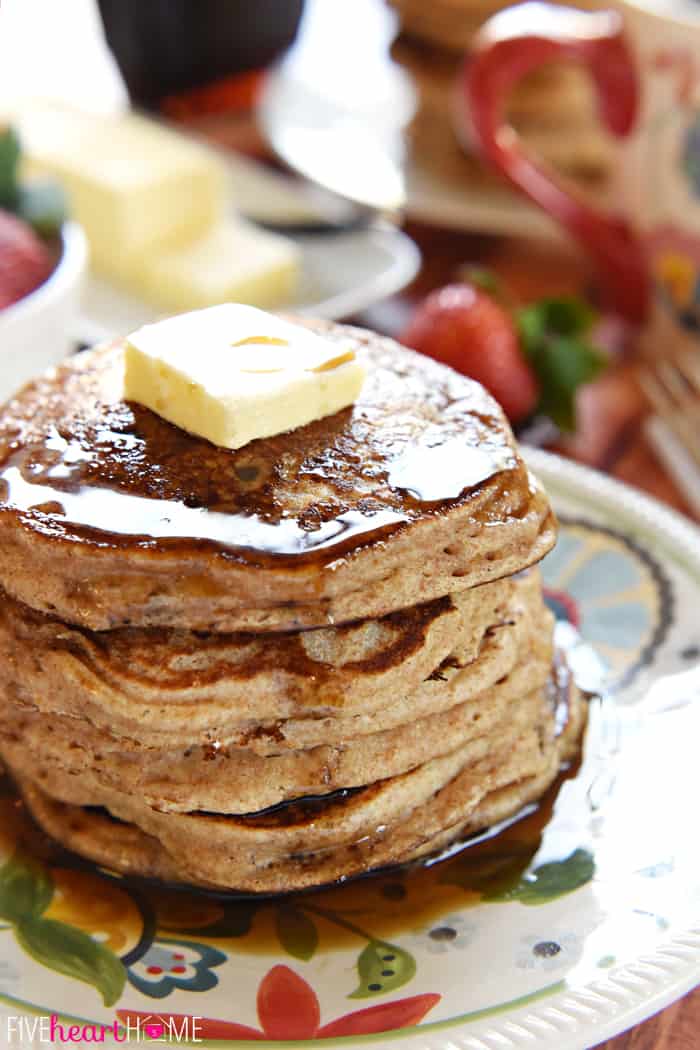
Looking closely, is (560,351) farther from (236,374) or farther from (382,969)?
(382,969)

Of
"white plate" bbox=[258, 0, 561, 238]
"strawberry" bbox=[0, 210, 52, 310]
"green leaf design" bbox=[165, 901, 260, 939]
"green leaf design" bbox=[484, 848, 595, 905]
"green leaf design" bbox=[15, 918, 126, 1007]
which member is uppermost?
"strawberry" bbox=[0, 210, 52, 310]

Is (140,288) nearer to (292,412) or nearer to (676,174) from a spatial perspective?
(676,174)

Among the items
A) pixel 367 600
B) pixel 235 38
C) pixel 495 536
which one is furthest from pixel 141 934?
pixel 235 38

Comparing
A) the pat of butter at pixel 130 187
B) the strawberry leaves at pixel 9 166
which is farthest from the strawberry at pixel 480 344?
the strawberry leaves at pixel 9 166

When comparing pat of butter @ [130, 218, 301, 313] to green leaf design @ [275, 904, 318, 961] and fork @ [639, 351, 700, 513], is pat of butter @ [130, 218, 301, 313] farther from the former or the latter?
green leaf design @ [275, 904, 318, 961]

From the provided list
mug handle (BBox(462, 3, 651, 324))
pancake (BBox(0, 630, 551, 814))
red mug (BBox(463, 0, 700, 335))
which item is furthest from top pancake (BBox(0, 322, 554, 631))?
mug handle (BBox(462, 3, 651, 324))

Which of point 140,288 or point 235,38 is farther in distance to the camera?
point 235,38

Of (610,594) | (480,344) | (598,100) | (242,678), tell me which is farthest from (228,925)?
(598,100)
